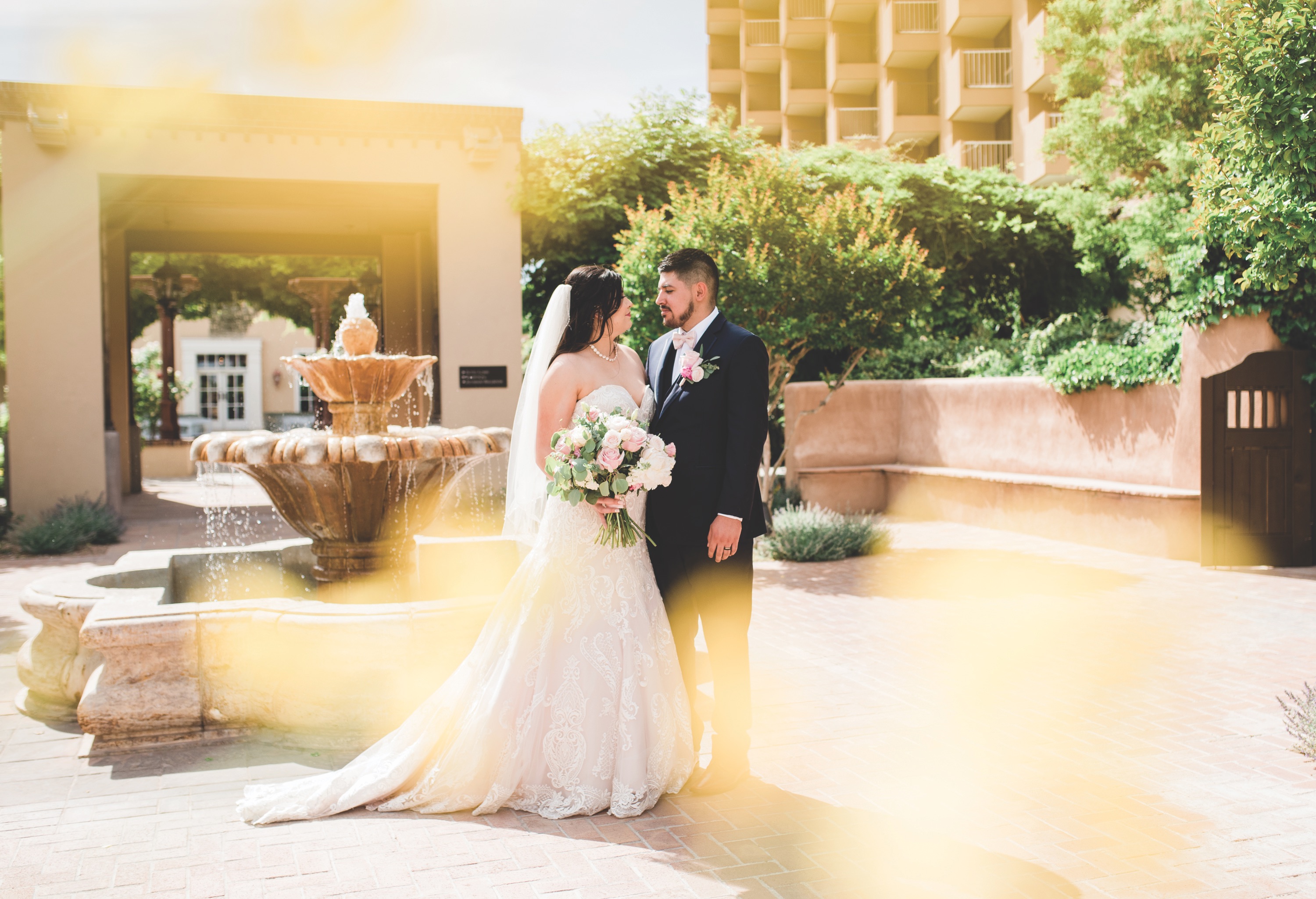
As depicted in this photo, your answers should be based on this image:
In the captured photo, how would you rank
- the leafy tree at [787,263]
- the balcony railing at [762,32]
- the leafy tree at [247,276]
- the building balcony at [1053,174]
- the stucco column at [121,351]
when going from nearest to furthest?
the leafy tree at [787,263], the stucco column at [121,351], the leafy tree at [247,276], the building balcony at [1053,174], the balcony railing at [762,32]

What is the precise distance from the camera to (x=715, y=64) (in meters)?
48.6

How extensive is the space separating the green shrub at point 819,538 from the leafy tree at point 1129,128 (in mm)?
7153

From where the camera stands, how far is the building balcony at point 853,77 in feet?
124

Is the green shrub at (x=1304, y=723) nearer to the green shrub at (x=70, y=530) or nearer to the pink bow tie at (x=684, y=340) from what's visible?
the pink bow tie at (x=684, y=340)

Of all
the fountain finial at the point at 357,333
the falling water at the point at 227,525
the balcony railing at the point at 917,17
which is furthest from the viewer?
the balcony railing at the point at 917,17

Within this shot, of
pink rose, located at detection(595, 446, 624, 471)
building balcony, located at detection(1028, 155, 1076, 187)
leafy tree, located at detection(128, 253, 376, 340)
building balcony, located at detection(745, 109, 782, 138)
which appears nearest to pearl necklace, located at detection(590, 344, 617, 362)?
pink rose, located at detection(595, 446, 624, 471)

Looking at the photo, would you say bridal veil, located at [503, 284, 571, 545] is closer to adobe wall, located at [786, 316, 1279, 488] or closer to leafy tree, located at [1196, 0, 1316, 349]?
leafy tree, located at [1196, 0, 1316, 349]

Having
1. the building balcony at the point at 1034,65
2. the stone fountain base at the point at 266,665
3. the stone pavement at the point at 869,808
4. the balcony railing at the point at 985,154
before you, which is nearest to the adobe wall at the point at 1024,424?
the stone pavement at the point at 869,808

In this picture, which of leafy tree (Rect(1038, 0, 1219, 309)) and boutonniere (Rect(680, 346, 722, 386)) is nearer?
boutonniere (Rect(680, 346, 722, 386))

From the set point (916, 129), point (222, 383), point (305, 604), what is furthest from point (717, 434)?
point (222, 383)

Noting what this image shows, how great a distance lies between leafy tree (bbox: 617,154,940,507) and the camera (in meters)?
10.2

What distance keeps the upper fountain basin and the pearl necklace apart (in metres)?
2.45

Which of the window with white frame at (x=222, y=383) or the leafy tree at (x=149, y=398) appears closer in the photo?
the leafy tree at (x=149, y=398)

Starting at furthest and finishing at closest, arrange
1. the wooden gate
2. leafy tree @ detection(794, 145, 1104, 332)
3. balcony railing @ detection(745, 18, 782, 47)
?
1. balcony railing @ detection(745, 18, 782, 47)
2. leafy tree @ detection(794, 145, 1104, 332)
3. the wooden gate
